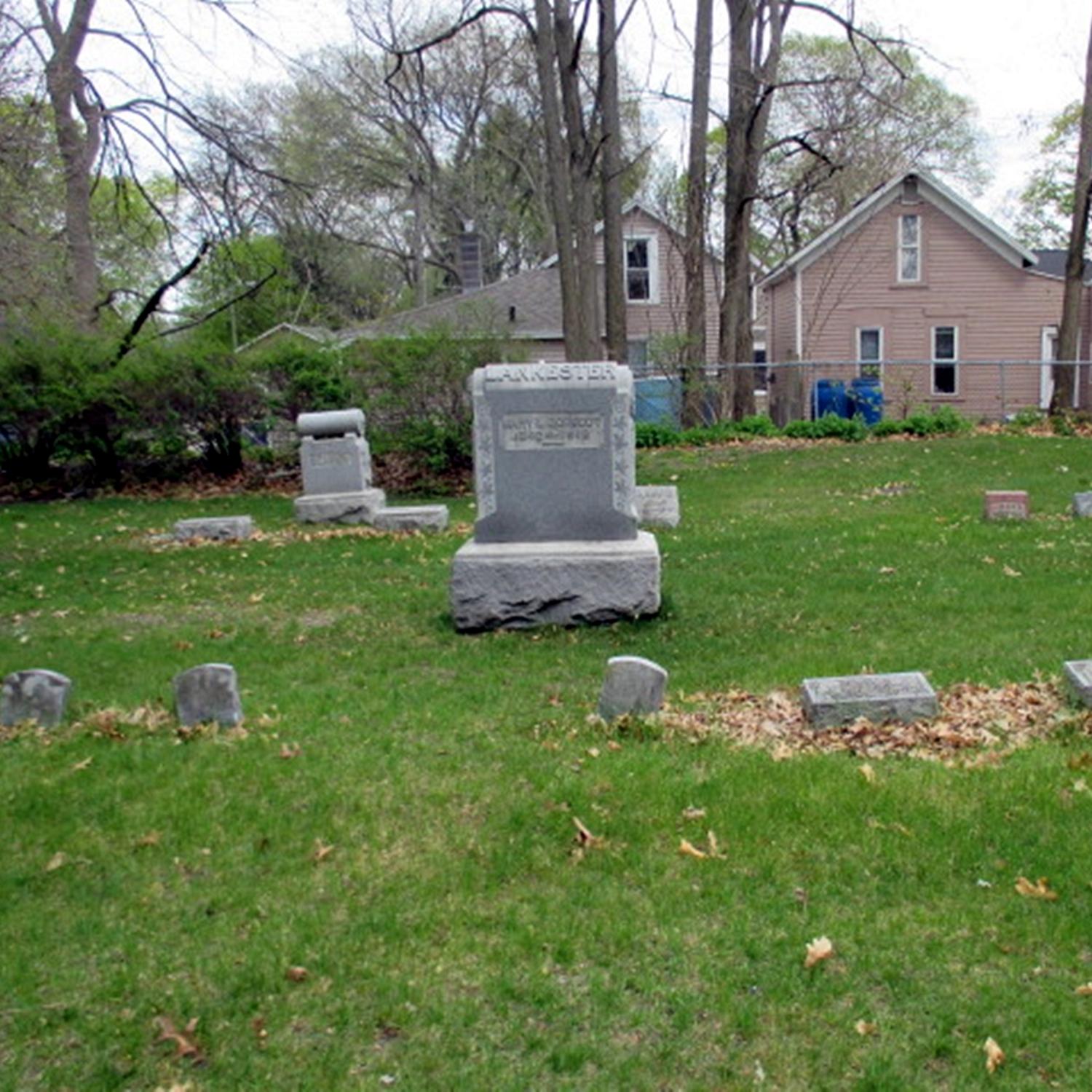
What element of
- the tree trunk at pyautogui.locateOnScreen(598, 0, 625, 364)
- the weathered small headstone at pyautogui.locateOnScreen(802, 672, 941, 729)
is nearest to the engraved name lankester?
the weathered small headstone at pyautogui.locateOnScreen(802, 672, 941, 729)

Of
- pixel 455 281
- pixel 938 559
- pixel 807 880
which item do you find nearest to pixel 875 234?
pixel 455 281

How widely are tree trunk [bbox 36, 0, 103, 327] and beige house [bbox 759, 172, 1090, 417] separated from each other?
674 inches

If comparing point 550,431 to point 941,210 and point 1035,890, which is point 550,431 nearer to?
point 1035,890

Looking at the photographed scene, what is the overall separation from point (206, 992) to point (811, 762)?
263 cm

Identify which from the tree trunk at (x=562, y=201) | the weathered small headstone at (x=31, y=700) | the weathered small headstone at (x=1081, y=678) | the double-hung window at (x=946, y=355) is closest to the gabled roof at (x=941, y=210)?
the double-hung window at (x=946, y=355)

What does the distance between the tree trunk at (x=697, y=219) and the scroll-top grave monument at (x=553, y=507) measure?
566 inches

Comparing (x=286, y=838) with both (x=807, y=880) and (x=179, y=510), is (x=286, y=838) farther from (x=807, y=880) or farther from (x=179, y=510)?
(x=179, y=510)

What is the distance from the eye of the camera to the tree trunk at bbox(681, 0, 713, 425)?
22172 millimetres

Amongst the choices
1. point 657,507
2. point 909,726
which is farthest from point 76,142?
point 909,726

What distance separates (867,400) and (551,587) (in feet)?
57.3

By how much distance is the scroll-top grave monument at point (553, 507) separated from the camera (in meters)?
7.80

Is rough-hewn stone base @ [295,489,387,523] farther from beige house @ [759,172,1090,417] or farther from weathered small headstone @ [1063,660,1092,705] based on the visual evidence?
beige house @ [759,172,1090,417]

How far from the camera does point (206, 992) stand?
3412mm

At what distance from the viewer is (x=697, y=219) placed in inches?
899
